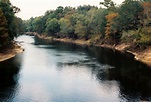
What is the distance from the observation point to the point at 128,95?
48406mm

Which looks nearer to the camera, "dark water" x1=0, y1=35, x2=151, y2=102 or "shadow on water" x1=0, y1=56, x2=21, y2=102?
"dark water" x1=0, y1=35, x2=151, y2=102

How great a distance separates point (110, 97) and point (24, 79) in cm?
2216

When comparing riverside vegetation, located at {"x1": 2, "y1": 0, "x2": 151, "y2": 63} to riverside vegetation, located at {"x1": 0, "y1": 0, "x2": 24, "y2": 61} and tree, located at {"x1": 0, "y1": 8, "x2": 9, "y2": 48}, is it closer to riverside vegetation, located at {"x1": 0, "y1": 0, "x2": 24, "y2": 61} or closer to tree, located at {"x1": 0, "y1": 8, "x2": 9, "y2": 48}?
riverside vegetation, located at {"x1": 0, "y1": 0, "x2": 24, "y2": 61}

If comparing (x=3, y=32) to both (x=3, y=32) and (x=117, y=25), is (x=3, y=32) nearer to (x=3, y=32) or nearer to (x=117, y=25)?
(x=3, y=32)

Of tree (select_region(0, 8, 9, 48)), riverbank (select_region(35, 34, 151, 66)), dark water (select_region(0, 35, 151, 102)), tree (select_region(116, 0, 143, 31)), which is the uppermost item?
tree (select_region(116, 0, 143, 31))

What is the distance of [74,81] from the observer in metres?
58.6

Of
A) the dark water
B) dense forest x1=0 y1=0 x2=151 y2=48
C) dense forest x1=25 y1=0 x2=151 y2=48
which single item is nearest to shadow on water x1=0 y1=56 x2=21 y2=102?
the dark water

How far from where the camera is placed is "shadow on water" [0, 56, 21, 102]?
158 ft

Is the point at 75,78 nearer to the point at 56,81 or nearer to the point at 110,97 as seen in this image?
the point at 56,81

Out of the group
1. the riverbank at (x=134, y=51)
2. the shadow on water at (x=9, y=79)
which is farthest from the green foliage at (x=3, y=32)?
the riverbank at (x=134, y=51)

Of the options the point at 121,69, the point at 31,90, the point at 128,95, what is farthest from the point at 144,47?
the point at 31,90

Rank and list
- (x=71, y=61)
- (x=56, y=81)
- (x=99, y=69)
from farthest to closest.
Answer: (x=71, y=61) → (x=99, y=69) → (x=56, y=81)

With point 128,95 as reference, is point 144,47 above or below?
above

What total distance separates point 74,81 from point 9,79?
49.3 ft
